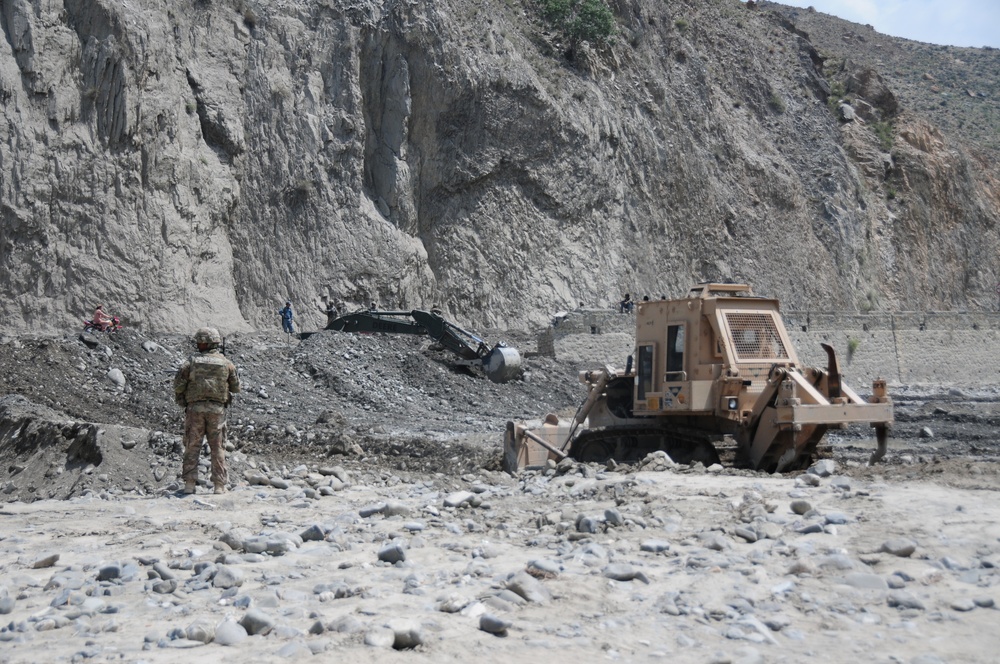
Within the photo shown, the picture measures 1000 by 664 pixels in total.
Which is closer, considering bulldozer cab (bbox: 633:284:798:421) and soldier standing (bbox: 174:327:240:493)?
soldier standing (bbox: 174:327:240:493)

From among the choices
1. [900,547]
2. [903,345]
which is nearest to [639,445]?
[900,547]

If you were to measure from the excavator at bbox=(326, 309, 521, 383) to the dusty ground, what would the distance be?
10.8 meters

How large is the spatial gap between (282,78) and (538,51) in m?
11.2

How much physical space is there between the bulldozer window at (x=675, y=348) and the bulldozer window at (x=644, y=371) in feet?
0.93

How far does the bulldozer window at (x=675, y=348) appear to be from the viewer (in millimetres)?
12422

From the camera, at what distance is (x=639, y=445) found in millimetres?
13031

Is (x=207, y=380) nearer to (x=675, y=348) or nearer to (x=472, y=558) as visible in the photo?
(x=472, y=558)

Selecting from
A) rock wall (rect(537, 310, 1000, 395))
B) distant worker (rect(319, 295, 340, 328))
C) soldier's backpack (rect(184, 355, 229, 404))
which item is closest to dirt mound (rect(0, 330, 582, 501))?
soldier's backpack (rect(184, 355, 229, 404))

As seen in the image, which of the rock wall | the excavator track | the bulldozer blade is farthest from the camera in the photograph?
the rock wall

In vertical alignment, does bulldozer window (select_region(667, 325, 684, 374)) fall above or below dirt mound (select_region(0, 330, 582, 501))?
above

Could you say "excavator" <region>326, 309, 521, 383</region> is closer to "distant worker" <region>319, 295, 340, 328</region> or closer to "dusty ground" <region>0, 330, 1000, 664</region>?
"distant worker" <region>319, 295, 340, 328</region>

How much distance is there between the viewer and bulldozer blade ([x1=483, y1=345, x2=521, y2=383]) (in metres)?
25.0

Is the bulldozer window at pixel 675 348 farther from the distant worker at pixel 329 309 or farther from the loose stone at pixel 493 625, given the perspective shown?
the distant worker at pixel 329 309

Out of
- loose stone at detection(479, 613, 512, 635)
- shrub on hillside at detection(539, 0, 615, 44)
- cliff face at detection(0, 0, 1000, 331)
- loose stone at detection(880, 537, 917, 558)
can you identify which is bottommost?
loose stone at detection(479, 613, 512, 635)
